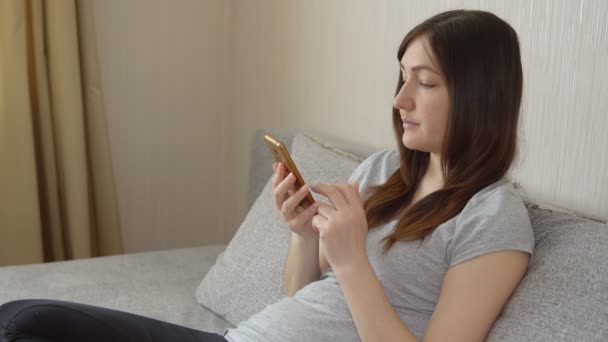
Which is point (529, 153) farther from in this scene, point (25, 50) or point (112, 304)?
point (25, 50)

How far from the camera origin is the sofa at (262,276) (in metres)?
1.14

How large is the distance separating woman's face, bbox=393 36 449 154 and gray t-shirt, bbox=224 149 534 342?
0.13 m

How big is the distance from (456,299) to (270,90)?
1.72 metres

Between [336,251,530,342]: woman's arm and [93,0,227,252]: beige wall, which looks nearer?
[336,251,530,342]: woman's arm

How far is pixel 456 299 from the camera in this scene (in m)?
1.17

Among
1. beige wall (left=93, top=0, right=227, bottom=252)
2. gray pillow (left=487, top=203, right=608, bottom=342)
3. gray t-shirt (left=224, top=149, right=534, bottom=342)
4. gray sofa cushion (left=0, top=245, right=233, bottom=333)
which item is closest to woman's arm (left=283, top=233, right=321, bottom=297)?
gray t-shirt (left=224, top=149, right=534, bottom=342)

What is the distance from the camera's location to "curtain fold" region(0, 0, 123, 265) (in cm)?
259

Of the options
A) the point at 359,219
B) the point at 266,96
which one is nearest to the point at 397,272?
the point at 359,219

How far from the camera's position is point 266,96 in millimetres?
2818

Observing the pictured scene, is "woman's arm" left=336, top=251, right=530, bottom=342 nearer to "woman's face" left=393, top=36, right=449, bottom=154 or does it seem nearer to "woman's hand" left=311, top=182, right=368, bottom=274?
"woman's hand" left=311, top=182, right=368, bottom=274

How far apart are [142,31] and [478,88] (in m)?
1.91

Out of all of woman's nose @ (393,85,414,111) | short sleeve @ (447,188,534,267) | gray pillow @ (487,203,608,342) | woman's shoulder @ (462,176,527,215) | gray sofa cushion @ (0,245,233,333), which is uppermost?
woman's nose @ (393,85,414,111)

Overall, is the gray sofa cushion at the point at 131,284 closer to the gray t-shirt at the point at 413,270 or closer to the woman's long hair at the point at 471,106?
the gray t-shirt at the point at 413,270

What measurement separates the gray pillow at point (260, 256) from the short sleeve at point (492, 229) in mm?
549
